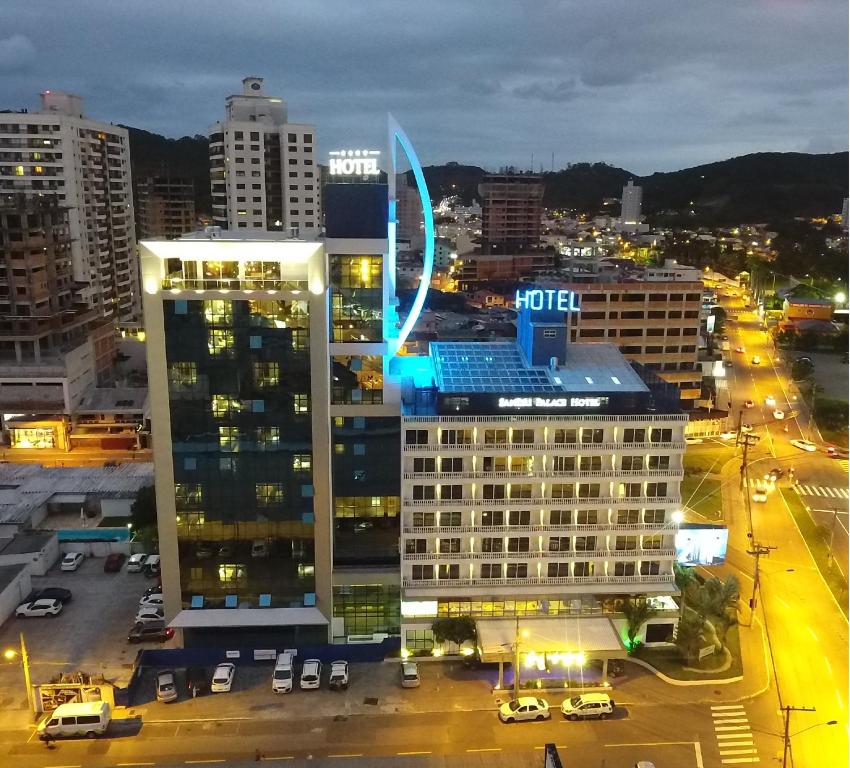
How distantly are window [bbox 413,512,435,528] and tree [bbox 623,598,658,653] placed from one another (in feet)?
57.1

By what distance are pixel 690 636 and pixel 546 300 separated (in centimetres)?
3054

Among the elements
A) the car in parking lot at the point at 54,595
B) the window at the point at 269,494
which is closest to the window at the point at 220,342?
the window at the point at 269,494

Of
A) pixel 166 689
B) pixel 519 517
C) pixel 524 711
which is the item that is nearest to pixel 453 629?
pixel 524 711

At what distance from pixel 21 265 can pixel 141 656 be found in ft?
239

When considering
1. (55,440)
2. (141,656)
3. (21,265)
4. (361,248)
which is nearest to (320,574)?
(141,656)

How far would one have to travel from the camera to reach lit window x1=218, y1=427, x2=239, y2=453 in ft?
176

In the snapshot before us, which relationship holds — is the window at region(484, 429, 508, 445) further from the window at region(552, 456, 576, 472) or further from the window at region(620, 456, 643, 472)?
the window at region(620, 456, 643, 472)

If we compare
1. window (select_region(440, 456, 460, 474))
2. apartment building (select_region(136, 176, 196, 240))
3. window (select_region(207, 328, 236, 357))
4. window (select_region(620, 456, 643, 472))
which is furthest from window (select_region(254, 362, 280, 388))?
apartment building (select_region(136, 176, 196, 240))

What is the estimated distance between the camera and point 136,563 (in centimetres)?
6900

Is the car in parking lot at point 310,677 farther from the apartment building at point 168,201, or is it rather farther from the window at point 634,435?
the apartment building at point 168,201

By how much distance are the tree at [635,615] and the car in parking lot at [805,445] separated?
62.9m

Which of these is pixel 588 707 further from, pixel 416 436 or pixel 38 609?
pixel 38 609

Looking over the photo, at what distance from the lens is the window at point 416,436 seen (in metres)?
54.9

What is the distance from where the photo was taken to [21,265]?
104312mm
